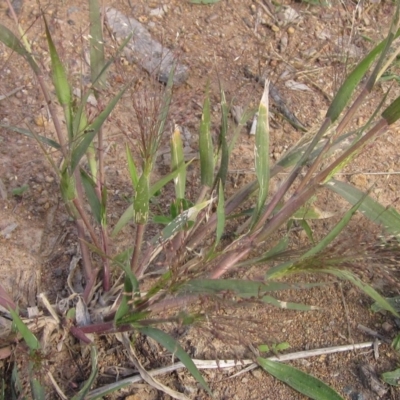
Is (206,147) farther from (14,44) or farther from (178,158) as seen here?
(14,44)

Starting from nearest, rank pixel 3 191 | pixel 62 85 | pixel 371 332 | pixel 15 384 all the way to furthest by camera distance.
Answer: pixel 62 85 → pixel 15 384 → pixel 371 332 → pixel 3 191

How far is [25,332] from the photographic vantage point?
134cm

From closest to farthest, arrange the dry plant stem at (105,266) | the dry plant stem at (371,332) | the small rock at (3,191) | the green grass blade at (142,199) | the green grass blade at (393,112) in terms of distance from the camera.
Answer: the green grass blade at (393,112)
the green grass blade at (142,199)
the dry plant stem at (105,266)
the dry plant stem at (371,332)
the small rock at (3,191)

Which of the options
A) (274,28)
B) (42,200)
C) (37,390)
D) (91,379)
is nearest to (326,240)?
(91,379)

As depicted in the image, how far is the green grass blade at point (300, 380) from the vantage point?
1.55 metres

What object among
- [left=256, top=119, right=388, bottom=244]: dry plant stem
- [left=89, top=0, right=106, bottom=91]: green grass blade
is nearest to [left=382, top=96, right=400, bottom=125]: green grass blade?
[left=256, top=119, right=388, bottom=244]: dry plant stem

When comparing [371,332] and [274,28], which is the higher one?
[274,28]

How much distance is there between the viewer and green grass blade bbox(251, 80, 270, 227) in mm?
1494

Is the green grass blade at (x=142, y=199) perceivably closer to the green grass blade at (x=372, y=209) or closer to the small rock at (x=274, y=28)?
the green grass blade at (x=372, y=209)

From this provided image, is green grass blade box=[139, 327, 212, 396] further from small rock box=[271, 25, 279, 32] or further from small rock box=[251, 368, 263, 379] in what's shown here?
small rock box=[271, 25, 279, 32]

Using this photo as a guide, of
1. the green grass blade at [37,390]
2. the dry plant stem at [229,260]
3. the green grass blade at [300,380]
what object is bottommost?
the green grass blade at [37,390]

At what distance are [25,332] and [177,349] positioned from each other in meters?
0.32

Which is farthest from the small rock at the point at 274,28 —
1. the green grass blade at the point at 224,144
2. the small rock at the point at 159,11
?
the green grass blade at the point at 224,144

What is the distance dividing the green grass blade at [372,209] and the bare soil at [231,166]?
0.04m
